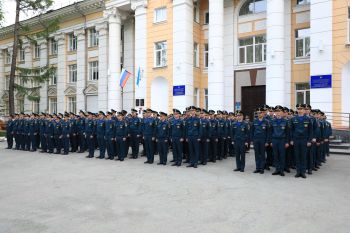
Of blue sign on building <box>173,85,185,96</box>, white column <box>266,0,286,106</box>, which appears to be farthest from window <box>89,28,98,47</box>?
white column <box>266,0,286,106</box>

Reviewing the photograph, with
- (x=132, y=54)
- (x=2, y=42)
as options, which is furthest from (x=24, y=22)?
(x=132, y=54)

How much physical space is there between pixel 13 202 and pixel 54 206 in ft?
3.16

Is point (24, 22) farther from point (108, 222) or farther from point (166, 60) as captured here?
point (108, 222)

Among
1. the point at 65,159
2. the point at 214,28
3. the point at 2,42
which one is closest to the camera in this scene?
the point at 65,159

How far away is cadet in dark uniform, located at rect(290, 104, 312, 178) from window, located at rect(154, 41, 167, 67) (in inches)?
536

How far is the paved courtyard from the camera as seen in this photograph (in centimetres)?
497

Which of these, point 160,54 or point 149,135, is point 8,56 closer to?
point 160,54

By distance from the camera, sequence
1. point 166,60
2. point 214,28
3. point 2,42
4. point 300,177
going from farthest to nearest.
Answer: point 2,42, point 166,60, point 214,28, point 300,177

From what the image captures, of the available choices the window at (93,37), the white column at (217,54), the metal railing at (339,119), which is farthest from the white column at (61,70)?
the metal railing at (339,119)

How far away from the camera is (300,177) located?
345 inches

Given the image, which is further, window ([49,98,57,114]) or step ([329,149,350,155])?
window ([49,98,57,114])

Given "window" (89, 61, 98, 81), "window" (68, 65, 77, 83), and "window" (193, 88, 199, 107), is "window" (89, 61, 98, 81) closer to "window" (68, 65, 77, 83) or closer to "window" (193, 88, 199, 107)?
"window" (68, 65, 77, 83)

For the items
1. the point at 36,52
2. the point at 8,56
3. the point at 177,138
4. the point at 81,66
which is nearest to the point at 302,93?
the point at 177,138

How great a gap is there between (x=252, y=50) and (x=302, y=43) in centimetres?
288
